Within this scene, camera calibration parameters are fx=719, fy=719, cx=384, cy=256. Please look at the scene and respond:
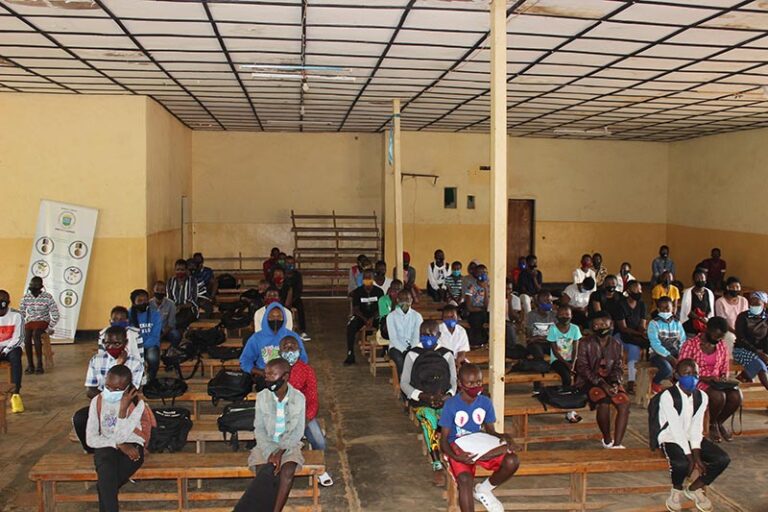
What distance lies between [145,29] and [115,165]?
5.07 metres

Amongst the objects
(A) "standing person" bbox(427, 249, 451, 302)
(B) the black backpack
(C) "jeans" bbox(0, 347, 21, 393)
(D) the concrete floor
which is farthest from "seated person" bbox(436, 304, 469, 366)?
(A) "standing person" bbox(427, 249, 451, 302)

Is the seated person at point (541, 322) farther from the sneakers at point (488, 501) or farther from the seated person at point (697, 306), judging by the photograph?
the sneakers at point (488, 501)

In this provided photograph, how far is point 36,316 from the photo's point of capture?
32.5 ft

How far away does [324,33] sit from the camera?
7.79 meters

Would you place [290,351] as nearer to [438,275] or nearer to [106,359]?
[106,359]

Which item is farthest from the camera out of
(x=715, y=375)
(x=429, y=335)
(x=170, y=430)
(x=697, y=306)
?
(x=697, y=306)

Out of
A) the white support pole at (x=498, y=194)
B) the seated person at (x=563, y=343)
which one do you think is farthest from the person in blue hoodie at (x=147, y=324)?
the seated person at (x=563, y=343)

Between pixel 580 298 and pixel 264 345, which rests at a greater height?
pixel 580 298

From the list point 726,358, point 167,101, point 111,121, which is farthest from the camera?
point 167,101

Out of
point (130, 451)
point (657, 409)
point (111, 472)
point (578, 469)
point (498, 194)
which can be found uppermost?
point (498, 194)

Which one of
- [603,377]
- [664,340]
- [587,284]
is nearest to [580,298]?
[587,284]

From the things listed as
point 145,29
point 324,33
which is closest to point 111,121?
point 145,29

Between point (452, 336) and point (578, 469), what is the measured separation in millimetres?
2776

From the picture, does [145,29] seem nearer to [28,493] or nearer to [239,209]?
[28,493]
